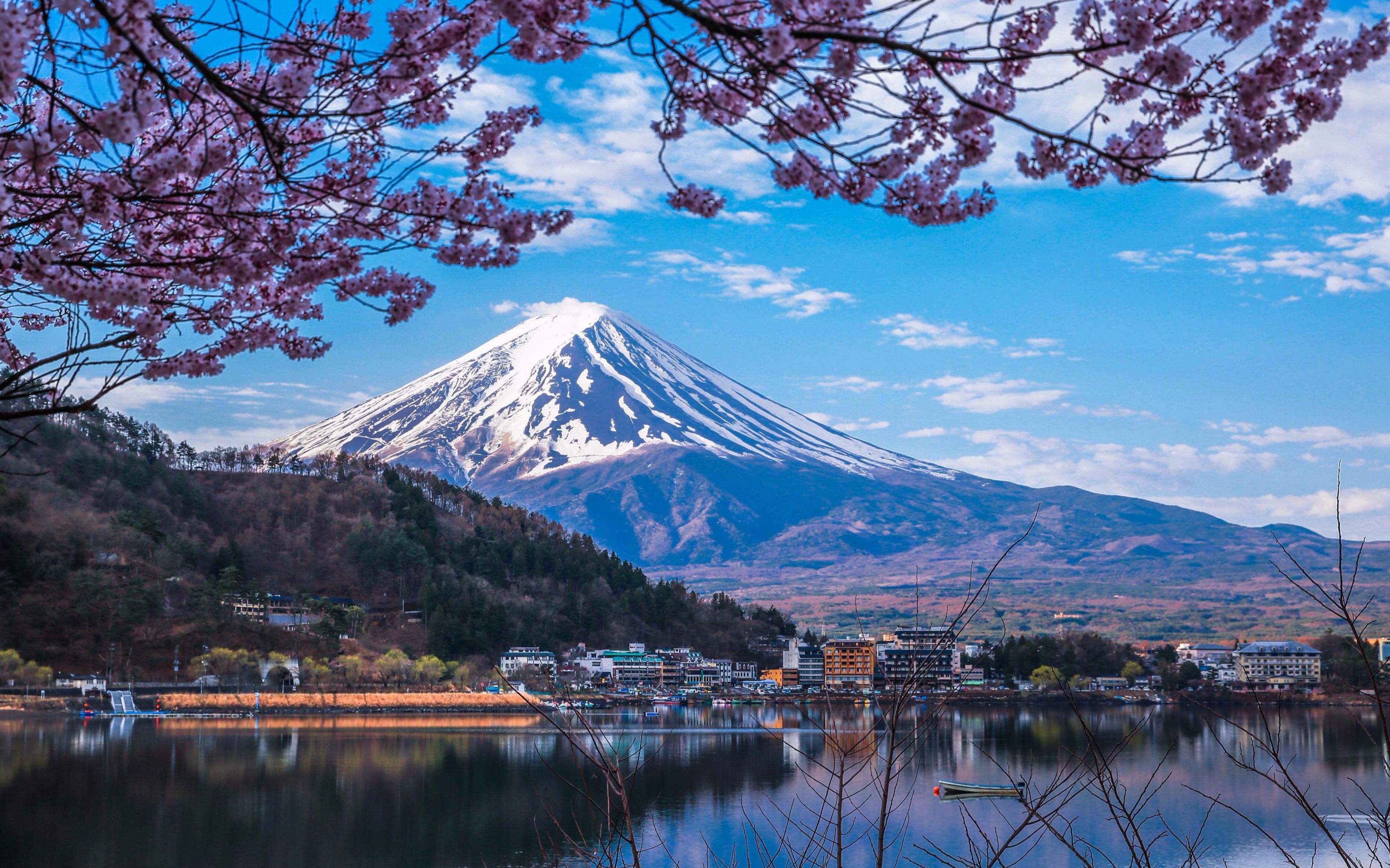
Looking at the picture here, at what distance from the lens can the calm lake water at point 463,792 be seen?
19281mm

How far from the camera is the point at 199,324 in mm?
4059

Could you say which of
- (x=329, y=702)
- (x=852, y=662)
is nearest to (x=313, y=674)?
(x=329, y=702)

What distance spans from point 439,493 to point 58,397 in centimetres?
8360

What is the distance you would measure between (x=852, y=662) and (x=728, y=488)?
93885 millimetres

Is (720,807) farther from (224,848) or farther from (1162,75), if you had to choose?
(1162,75)

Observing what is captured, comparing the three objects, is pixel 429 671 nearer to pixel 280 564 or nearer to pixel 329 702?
pixel 329 702

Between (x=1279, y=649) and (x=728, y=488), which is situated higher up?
(x=728, y=488)

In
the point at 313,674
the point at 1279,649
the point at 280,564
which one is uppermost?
the point at 280,564

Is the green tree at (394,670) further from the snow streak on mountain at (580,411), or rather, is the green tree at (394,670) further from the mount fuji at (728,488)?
the snow streak on mountain at (580,411)

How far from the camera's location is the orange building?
7375 centimetres

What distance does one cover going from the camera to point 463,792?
2633 cm

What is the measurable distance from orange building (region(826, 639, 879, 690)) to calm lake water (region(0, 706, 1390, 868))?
98.6 ft

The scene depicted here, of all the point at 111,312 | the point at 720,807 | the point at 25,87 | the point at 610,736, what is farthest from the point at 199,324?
the point at 610,736

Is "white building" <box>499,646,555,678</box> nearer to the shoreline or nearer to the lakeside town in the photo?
the lakeside town
